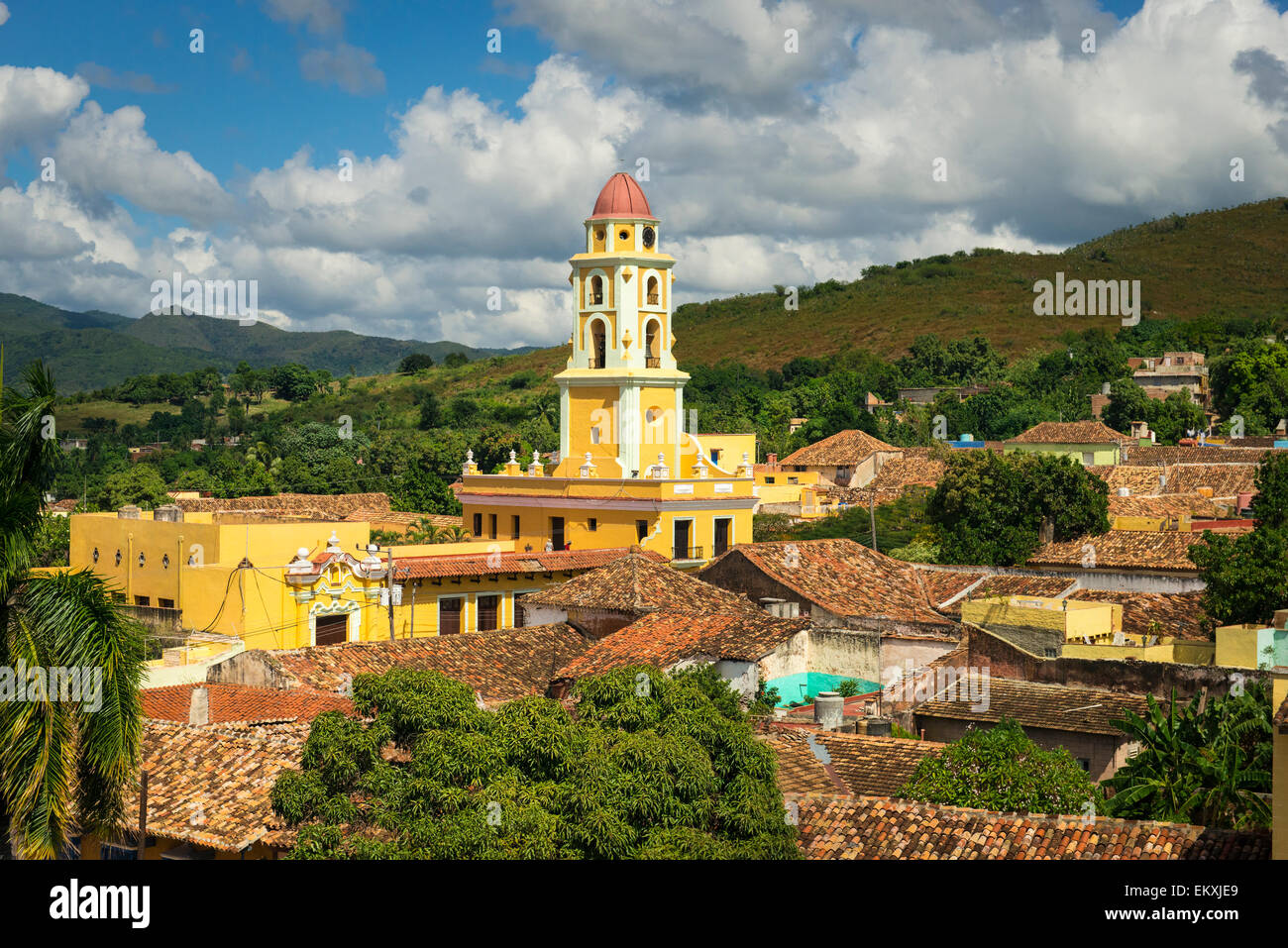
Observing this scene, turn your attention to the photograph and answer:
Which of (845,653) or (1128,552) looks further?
(1128,552)

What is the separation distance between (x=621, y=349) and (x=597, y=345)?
37.7 inches

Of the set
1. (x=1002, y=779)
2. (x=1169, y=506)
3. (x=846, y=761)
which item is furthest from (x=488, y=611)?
(x=1169, y=506)

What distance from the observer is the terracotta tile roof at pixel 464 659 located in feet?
69.8

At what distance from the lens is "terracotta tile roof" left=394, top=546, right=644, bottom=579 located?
28.5 m

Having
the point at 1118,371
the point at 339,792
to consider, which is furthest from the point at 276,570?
the point at 1118,371

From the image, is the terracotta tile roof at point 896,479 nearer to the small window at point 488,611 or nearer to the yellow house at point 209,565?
the small window at point 488,611

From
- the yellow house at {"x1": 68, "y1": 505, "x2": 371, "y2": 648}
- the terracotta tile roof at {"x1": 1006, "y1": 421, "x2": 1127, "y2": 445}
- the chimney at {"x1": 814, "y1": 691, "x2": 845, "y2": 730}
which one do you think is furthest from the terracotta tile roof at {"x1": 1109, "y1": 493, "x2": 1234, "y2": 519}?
the chimney at {"x1": 814, "y1": 691, "x2": 845, "y2": 730}

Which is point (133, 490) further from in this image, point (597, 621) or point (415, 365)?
point (415, 365)

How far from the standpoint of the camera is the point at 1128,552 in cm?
3406

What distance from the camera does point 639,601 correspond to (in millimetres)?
25625

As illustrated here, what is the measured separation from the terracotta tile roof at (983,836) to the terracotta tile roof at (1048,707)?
5.47 meters

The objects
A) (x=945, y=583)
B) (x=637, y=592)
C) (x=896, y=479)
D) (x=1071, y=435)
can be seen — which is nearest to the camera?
(x=637, y=592)

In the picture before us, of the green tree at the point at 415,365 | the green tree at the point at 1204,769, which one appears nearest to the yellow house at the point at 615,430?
the green tree at the point at 1204,769
